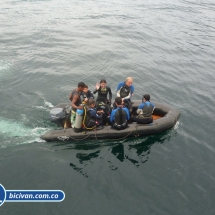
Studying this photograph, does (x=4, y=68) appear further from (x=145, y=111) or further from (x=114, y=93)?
(x=145, y=111)

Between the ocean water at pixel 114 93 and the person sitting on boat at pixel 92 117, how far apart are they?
74 cm

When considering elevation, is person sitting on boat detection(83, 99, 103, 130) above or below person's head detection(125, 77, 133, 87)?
below

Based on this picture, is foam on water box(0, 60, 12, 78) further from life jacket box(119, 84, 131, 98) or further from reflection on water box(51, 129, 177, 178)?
life jacket box(119, 84, 131, 98)

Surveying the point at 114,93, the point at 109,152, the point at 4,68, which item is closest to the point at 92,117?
the point at 109,152

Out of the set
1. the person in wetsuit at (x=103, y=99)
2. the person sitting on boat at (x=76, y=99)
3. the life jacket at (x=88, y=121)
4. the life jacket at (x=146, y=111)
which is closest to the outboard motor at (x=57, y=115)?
the person sitting on boat at (x=76, y=99)

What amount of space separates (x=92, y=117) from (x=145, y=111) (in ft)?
7.20

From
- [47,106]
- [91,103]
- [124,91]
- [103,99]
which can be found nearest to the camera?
[91,103]

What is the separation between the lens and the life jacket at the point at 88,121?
28.3ft

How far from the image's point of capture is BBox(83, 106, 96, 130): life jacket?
8617 mm

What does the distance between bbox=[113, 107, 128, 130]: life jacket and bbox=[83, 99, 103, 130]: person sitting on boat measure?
64cm

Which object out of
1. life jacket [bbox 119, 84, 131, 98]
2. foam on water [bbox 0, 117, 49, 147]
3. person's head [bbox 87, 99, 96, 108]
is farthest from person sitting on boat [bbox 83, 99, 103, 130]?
foam on water [bbox 0, 117, 49, 147]

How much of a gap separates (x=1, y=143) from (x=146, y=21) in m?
24.3

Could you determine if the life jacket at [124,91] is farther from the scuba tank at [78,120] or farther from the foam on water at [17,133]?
the foam on water at [17,133]

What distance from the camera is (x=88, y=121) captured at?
353 inches
